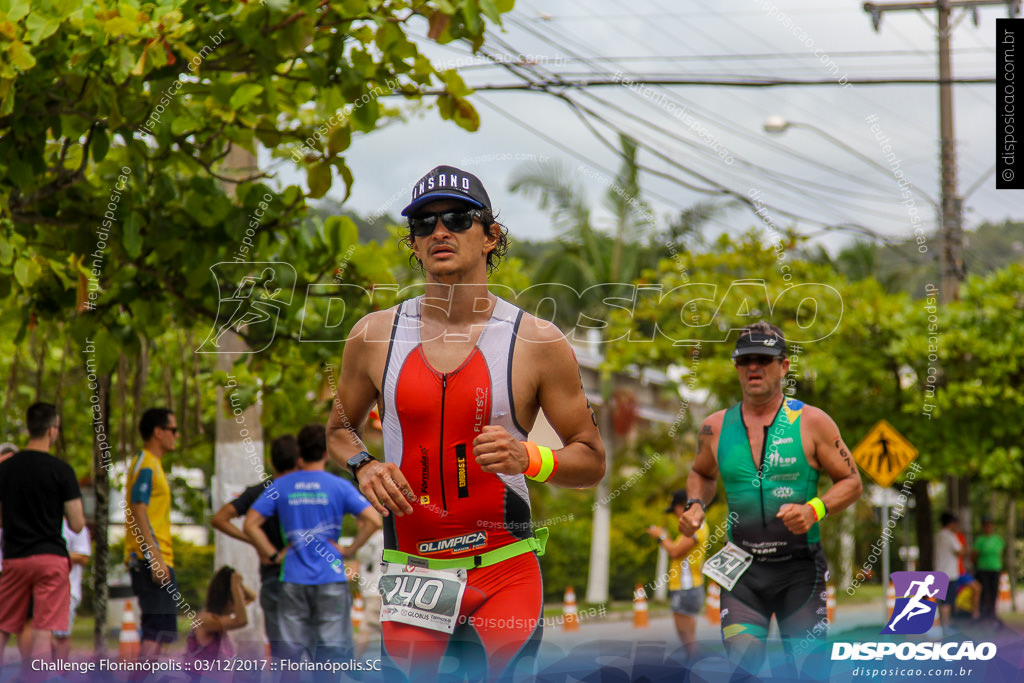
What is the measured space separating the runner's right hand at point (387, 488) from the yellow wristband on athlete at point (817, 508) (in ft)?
7.79

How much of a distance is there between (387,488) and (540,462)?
0.45m

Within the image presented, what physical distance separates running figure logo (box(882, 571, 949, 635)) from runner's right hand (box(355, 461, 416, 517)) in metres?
1.88

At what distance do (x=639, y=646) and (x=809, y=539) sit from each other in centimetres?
220

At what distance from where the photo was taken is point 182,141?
5.98 meters

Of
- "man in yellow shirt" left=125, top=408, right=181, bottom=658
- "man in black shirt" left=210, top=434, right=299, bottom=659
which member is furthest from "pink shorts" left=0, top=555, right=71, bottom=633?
"man in black shirt" left=210, top=434, right=299, bottom=659

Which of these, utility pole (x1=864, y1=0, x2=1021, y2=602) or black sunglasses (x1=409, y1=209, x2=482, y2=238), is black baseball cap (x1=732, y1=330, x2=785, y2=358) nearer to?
black sunglasses (x1=409, y1=209, x2=482, y2=238)

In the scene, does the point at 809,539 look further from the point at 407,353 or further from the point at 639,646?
the point at 407,353

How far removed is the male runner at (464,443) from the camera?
3.23m

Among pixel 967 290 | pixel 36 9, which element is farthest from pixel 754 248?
pixel 36 9

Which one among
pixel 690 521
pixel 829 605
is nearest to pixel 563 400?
pixel 690 521

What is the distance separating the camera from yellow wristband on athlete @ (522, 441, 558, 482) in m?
3.12

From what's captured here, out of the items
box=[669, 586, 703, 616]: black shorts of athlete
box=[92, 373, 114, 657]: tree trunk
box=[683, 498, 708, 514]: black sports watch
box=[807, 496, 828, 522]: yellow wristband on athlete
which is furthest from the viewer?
box=[669, 586, 703, 616]: black shorts of athlete

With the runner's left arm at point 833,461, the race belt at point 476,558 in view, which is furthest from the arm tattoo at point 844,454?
the race belt at point 476,558

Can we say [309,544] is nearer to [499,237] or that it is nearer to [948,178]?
[499,237]
